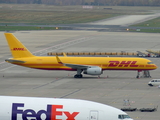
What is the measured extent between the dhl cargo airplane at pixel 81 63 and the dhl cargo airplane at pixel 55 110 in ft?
140

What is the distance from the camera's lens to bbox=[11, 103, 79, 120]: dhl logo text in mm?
30156

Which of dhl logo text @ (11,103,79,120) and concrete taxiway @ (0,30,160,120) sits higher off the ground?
concrete taxiway @ (0,30,160,120)

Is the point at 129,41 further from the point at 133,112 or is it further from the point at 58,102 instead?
the point at 58,102

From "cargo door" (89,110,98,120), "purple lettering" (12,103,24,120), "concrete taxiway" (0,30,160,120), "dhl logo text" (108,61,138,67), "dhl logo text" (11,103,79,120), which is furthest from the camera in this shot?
"dhl logo text" (108,61,138,67)

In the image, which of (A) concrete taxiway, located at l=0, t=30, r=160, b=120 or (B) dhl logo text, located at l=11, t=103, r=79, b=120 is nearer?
(B) dhl logo text, located at l=11, t=103, r=79, b=120

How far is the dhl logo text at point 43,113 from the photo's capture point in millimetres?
30156

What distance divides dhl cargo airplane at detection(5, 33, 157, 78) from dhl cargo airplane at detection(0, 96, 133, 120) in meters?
42.5

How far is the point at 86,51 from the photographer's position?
11219 centimetres

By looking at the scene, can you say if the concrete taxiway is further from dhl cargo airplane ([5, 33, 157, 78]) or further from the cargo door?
the cargo door

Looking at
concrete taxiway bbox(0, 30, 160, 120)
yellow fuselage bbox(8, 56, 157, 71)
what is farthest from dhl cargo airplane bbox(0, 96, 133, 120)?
yellow fuselage bbox(8, 56, 157, 71)

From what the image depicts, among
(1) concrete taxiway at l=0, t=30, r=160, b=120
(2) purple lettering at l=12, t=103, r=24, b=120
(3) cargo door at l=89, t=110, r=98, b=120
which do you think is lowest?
(3) cargo door at l=89, t=110, r=98, b=120

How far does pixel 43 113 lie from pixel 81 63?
44.3m

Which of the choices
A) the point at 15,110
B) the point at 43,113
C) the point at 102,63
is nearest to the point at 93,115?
the point at 43,113

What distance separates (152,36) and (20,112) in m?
117
